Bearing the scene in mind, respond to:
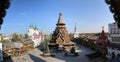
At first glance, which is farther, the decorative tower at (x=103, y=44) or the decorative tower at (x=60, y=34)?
A: the decorative tower at (x=60, y=34)

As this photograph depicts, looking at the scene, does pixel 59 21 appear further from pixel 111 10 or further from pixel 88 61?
pixel 111 10

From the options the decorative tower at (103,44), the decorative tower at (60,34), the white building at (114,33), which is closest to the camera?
the white building at (114,33)

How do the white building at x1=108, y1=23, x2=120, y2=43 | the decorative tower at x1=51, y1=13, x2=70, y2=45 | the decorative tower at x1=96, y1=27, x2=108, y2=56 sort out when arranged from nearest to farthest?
the white building at x1=108, y1=23, x2=120, y2=43
the decorative tower at x1=96, y1=27, x2=108, y2=56
the decorative tower at x1=51, y1=13, x2=70, y2=45

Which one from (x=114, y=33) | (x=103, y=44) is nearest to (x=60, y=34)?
(x=103, y=44)

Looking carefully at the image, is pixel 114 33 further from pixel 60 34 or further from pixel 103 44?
pixel 60 34

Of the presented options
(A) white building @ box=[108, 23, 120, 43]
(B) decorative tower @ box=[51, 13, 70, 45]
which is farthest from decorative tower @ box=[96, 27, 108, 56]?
(B) decorative tower @ box=[51, 13, 70, 45]

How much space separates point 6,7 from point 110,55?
91.4 feet

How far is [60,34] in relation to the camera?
2985 inches

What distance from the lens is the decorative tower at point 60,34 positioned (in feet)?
245

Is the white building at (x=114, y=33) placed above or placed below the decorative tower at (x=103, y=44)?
above

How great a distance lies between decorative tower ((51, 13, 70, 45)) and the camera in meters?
74.8

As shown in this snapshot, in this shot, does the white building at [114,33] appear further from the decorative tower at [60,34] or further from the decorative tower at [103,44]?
the decorative tower at [60,34]

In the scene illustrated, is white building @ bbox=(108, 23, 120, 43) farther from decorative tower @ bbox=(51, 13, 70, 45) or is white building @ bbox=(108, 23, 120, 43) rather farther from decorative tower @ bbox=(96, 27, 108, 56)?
decorative tower @ bbox=(51, 13, 70, 45)

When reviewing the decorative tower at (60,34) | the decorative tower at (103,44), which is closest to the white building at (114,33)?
the decorative tower at (103,44)
